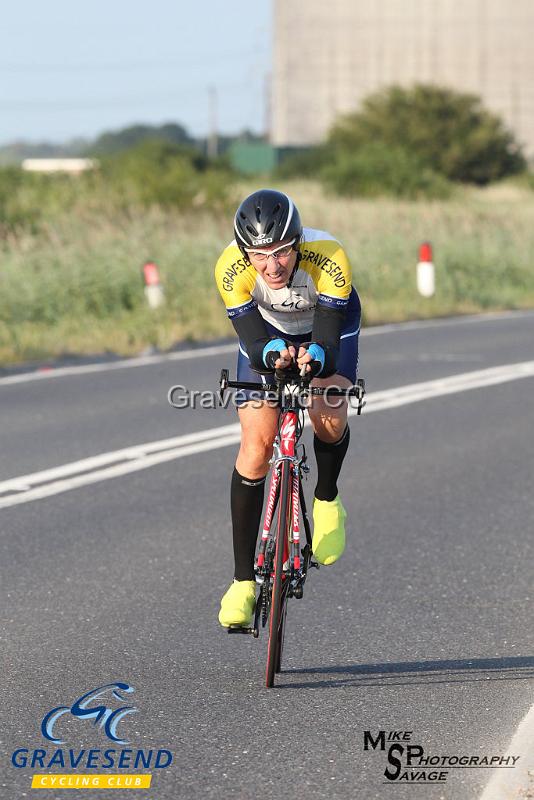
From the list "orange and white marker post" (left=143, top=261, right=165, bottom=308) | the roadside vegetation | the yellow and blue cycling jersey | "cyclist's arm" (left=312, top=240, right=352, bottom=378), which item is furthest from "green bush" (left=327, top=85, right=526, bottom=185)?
"cyclist's arm" (left=312, top=240, right=352, bottom=378)

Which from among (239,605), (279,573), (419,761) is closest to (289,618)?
(239,605)

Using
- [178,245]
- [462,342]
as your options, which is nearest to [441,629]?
[462,342]

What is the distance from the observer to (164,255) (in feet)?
78.3

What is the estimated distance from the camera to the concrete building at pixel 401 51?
9394cm

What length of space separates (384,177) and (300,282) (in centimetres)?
5404

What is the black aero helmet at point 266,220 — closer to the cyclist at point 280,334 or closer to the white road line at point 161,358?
the cyclist at point 280,334

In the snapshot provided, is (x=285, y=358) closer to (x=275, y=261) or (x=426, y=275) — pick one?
(x=275, y=261)

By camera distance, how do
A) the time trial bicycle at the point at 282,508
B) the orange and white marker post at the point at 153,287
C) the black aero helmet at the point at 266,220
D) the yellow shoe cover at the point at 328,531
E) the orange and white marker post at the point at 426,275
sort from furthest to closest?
1. the orange and white marker post at the point at 426,275
2. the orange and white marker post at the point at 153,287
3. the yellow shoe cover at the point at 328,531
4. the time trial bicycle at the point at 282,508
5. the black aero helmet at the point at 266,220

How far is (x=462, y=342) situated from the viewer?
18.8 metres

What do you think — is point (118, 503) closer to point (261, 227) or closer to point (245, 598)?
point (245, 598)

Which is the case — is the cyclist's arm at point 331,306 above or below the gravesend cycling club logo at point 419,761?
above

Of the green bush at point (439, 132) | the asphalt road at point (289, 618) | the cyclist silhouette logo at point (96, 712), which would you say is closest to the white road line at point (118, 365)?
the asphalt road at point (289, 618)

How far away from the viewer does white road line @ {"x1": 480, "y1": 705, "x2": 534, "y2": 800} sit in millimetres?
4309

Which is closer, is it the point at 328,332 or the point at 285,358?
the point at 285,358
